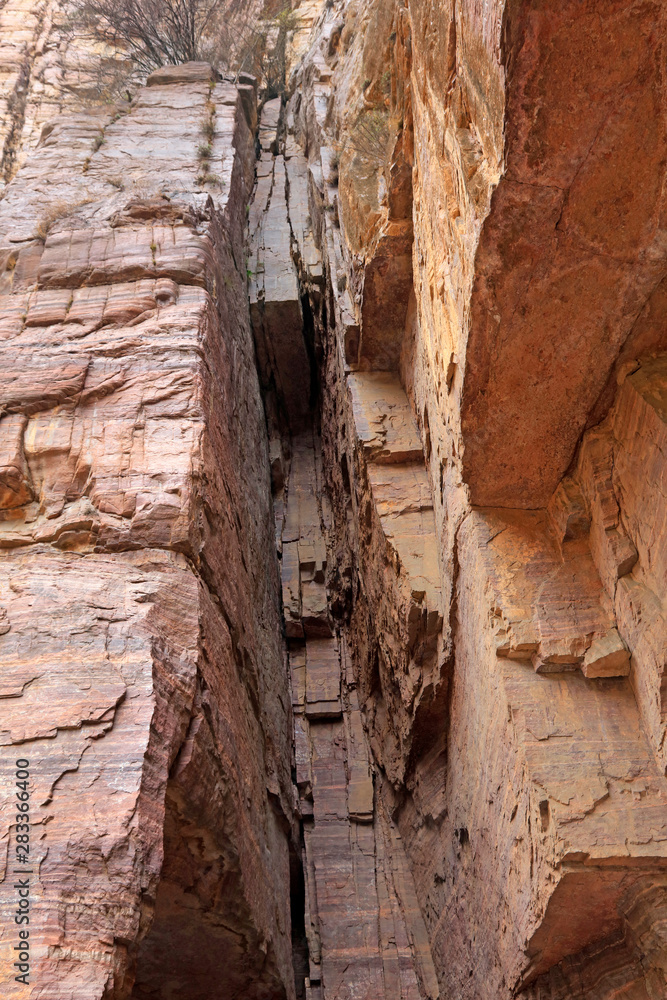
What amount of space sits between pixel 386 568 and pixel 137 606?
2667mm

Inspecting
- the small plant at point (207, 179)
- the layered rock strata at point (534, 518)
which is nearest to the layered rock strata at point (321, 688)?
the layered rock strata at point (534, 518)

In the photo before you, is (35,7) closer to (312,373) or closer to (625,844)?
(312,373)

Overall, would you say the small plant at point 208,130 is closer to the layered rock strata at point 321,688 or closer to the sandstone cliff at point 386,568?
the layered rock strata at point 321,688

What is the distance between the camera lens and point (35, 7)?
49.5ft

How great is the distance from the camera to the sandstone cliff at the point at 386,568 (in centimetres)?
345

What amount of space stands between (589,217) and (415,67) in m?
2.61

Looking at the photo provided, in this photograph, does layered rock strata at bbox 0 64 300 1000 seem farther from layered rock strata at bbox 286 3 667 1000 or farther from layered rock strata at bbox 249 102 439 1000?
layered rock strata at bbox 286 3 667 1000

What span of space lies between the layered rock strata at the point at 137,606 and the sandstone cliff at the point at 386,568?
22 mm

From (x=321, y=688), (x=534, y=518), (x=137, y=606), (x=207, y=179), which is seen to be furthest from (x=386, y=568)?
(x=207, y=179)

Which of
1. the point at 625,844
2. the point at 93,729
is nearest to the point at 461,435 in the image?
the point at 625,844

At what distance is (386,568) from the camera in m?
6.44

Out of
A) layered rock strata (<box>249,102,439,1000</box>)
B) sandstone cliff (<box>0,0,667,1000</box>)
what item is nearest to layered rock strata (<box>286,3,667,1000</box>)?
sandstone cliff (<box>0,0,667,1000</box>)

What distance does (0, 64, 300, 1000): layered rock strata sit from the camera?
10.8ft

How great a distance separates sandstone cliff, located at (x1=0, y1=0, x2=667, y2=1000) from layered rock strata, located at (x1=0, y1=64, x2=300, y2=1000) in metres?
0.02
